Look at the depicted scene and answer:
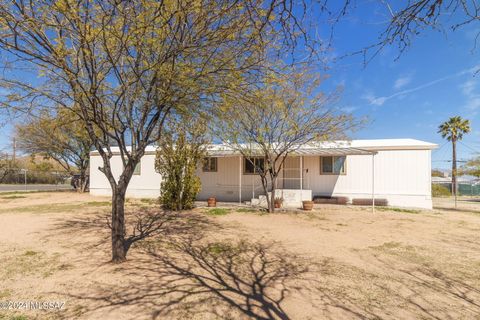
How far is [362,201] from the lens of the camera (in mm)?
14656

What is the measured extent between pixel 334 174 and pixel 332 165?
522 millimetres

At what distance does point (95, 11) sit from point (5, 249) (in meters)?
5.46

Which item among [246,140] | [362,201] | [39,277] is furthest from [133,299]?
[362,201]

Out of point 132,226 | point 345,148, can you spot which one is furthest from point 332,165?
point 132,226

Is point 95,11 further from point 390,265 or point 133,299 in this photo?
point 390,265

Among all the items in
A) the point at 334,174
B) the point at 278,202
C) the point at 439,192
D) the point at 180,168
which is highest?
the point at 180,168

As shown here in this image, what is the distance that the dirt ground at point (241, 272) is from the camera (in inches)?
134

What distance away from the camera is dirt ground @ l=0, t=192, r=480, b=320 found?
3416 millimetres

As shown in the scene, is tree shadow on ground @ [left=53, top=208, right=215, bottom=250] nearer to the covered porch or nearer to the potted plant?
the potted plant

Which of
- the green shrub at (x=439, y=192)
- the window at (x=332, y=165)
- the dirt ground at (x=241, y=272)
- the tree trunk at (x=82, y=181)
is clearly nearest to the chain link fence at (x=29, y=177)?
the tree trunk at (x=82, y=181)

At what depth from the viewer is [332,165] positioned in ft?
51.0

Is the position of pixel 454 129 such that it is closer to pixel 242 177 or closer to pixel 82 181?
pixel 242 177

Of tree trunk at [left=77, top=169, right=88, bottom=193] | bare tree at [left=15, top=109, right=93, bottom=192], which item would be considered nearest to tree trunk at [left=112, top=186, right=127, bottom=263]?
bare tree at [left=15, top=109, right=93, bottom=192]

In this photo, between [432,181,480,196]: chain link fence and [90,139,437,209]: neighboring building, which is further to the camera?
[432,181,480,196]: chain link fence
